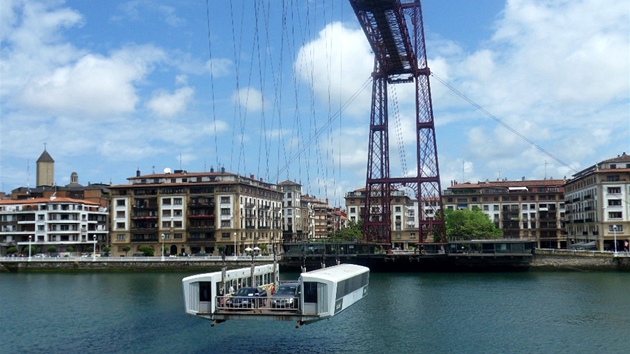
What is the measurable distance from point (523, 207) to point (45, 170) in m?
109

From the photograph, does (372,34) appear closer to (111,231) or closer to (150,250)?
(150,250)

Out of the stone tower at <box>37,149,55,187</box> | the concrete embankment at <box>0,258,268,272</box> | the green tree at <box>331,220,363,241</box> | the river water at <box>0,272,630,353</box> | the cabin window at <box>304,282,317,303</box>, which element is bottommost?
the river water at <box>0,272,630,353</box>

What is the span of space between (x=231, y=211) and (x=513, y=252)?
4021 centimetres

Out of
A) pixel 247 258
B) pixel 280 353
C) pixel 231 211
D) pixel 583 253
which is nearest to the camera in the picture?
pixel 280 353

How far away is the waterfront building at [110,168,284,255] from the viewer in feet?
307

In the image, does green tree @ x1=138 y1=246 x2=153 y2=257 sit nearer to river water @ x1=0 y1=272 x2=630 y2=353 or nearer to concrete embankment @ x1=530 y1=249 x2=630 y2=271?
river water @ x1=0 y1=272 x2=630 y2=353

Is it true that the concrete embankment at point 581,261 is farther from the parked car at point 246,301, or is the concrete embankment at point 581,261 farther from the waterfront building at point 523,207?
the parked car at point 246,301

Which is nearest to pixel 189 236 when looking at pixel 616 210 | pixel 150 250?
pixel 150 250

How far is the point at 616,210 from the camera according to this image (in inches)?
3366

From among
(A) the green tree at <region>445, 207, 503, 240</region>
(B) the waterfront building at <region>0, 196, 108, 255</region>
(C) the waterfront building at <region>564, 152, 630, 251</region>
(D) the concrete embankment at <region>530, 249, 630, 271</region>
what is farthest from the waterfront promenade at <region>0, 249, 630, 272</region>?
(A) the green tree at <region>445, 207, 503, 240</region>

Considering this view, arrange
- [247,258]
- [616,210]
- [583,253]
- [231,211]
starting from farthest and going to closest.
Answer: [231,211]
[616,210]
[247,258]
[583,253]

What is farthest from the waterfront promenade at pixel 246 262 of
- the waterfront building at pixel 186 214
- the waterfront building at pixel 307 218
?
the waterfront building at pixel 307 218

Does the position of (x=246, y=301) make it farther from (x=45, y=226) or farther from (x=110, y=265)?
(x=45, y=226)

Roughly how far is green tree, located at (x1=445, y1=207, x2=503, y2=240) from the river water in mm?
39958
